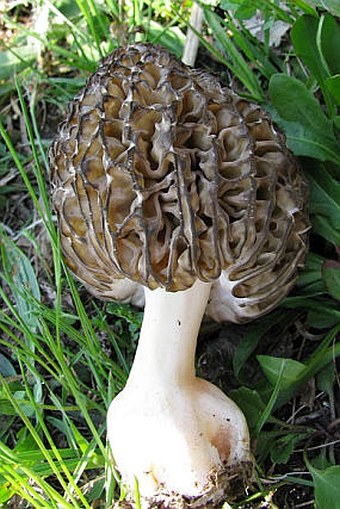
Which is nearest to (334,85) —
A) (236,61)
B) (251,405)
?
(236,61)

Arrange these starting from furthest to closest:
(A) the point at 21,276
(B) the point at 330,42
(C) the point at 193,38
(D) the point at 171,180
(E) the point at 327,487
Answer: (C) the point at 193,38 < (A) the point at 21,276 < (B) the point at 330,42 < (E) the point at 327,487 < (D) the point at 171,180

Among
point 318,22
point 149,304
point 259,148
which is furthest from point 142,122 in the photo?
point 318,22

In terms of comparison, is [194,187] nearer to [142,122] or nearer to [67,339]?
[142,122]

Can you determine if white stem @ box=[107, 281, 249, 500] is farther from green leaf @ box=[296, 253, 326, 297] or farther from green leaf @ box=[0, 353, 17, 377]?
green leaf @ box=[0, 353, 17, 377]

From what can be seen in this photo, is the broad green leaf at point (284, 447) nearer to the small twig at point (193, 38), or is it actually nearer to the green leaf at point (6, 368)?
the green leaf at point (6, 368)

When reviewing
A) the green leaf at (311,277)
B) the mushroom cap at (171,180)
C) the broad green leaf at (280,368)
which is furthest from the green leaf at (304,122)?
the broad green leaf at (280,368)

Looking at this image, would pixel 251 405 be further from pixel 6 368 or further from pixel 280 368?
pixel 6 368
